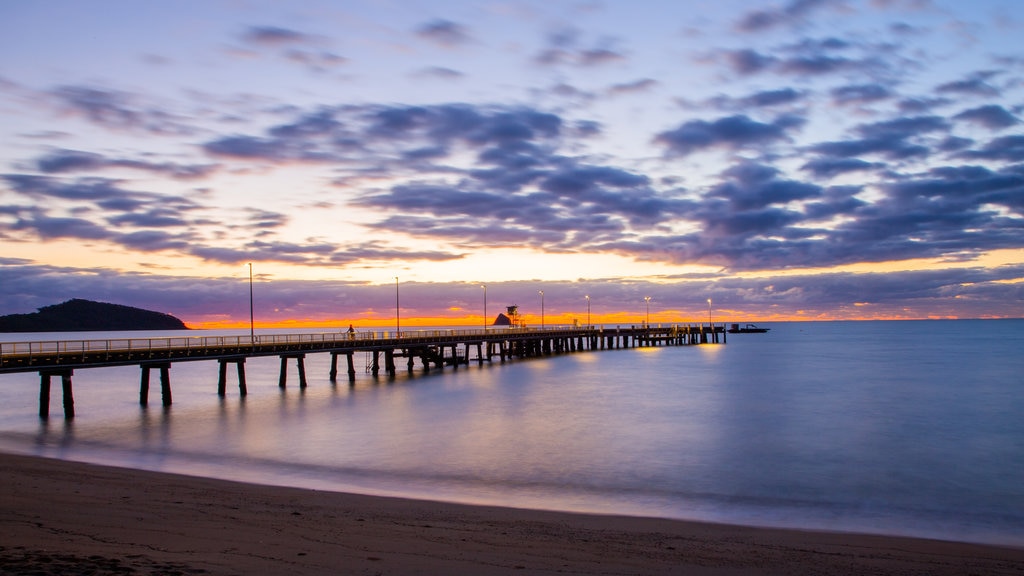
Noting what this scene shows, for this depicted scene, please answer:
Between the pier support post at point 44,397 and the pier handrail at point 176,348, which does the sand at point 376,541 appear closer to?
the pier handrail at point 176,348

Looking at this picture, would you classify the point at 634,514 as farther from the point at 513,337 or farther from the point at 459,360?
the point at 513,337

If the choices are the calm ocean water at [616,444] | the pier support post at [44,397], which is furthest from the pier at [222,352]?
the calm ocean water at [616,444]

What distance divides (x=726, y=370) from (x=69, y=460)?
5519 cm

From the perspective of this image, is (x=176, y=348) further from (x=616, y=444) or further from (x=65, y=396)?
(x=616, y=444)

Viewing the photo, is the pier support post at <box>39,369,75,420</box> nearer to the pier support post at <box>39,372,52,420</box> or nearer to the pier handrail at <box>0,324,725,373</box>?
the pier support post at <box>39,372,52,420</box>

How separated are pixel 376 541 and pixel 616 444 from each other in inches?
653

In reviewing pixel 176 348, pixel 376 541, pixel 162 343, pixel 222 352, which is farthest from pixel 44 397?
pixel 376 541

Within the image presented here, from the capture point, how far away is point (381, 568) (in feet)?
29.5

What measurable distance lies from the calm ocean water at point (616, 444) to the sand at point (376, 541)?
234 centimetres

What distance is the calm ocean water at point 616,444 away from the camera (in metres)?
17.1

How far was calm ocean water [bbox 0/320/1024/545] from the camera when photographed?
1706 centimetres

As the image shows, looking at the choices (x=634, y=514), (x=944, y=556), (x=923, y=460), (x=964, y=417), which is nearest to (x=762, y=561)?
(x=944, y=556)

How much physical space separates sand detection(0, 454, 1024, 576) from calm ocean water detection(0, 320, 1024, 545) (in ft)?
7.69

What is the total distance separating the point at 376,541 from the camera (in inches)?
416
